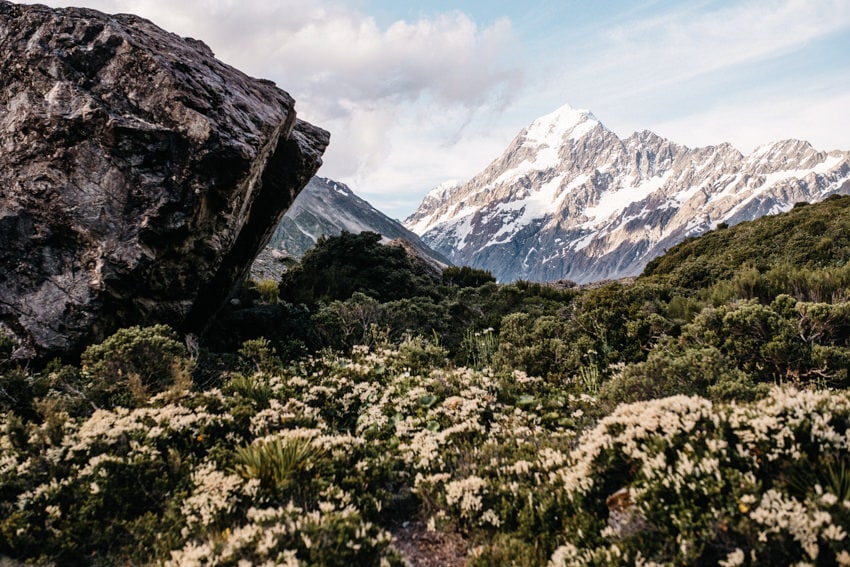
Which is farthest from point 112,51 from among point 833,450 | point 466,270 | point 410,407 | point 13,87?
point 466,270

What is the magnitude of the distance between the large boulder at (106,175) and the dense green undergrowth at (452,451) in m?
1.48

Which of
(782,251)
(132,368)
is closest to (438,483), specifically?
(132,368)

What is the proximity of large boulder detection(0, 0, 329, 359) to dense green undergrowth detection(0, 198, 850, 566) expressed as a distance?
1.48 m

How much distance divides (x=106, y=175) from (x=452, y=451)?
898 centimetres

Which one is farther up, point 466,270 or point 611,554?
point 466,270

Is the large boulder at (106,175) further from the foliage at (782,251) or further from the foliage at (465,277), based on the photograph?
the foliage at (465,277)

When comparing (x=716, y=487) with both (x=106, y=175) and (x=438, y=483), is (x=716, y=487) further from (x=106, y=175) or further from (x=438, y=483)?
(x=106, y=175)

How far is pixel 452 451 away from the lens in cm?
575

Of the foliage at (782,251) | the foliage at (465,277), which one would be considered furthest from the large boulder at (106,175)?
the foliage at (465,277)

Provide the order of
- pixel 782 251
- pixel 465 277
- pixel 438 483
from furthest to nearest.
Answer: pixel 465 277
pixel 782 251
pixel 438 483

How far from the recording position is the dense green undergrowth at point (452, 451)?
3629 millimetres

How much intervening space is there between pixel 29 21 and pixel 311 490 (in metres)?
12.9

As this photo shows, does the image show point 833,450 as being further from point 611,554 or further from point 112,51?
point 112,51

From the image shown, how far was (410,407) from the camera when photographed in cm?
750
